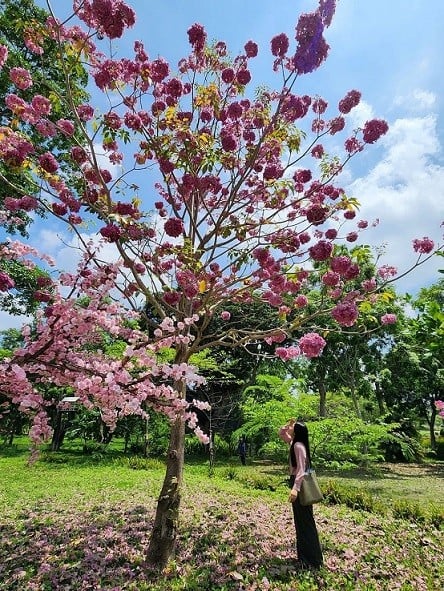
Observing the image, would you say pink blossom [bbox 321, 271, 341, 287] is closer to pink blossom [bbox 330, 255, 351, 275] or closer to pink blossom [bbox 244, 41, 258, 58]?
pink blossom [bbox 330, 255, 351, 275]

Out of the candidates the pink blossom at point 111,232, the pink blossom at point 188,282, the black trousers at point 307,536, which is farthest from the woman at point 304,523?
the pink blossom at point 111,232

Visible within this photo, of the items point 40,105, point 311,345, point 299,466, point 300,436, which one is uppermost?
point 40,105

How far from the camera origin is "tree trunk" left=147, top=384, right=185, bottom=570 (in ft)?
15.8

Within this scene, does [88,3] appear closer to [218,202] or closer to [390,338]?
[218,202]

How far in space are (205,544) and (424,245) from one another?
506 centimetres

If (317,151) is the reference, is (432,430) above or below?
below

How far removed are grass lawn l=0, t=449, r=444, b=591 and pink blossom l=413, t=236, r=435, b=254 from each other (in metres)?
3.87

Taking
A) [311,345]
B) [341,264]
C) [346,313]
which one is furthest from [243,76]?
[311,345]

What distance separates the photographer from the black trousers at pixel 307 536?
15.7 feet

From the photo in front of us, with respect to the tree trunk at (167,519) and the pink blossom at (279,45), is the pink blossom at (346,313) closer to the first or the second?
the tree trunk at (167,519)

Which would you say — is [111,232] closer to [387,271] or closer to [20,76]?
[20,76]

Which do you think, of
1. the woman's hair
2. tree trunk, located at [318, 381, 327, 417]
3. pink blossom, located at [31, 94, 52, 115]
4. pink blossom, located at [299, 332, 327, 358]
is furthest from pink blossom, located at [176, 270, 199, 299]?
tree trunk, located at [318, 381, 327, 417]

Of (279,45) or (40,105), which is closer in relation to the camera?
(40,105)

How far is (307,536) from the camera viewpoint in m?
Result: 4.84
